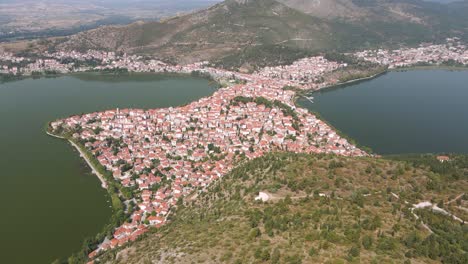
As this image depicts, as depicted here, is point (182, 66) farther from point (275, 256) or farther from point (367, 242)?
point (367, 242)

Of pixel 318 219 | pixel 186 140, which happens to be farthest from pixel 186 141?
pixel 318 219

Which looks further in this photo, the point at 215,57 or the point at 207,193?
the point at 215,57

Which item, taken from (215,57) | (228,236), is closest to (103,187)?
(228,236)

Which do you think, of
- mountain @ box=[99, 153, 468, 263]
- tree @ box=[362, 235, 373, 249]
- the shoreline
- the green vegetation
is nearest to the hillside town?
the shoreline

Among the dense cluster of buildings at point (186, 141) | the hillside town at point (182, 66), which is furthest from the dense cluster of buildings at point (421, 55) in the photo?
the dense cluster of buildings at point (186, 141)

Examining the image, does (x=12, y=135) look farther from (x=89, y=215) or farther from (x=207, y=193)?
(x=207, y=193)

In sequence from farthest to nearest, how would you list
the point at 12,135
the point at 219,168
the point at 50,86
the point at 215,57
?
the point at 215,57 < the point at 50,86 < the point at 12,135 < the point at 219,168
